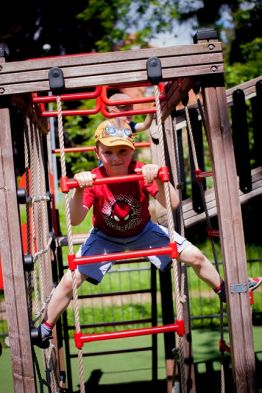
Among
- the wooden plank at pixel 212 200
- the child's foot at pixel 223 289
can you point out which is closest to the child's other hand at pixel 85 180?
the child's foot at pixel 223 289

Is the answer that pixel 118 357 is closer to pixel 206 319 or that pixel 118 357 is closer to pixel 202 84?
pixel 206 319

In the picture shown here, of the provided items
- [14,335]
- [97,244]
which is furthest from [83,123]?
[14,335]

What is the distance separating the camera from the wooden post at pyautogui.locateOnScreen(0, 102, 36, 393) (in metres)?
2.42

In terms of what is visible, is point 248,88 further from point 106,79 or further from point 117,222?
point 106,79

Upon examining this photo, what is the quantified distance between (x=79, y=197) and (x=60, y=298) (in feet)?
2.07

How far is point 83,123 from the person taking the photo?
1010 cm

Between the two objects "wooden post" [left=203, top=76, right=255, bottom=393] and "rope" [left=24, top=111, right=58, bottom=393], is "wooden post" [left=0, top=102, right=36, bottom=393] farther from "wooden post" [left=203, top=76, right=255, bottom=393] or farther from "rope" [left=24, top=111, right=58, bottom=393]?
"wooden post" [left=203, top=76, right=255, bottom=393]

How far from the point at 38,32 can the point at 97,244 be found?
15337 mm

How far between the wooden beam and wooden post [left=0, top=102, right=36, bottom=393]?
0.17 m

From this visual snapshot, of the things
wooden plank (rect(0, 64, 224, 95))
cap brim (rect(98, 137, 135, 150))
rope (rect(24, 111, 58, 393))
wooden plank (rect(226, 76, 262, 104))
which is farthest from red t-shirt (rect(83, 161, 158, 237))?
wooden plank (rect(226, 76, 262, 104))

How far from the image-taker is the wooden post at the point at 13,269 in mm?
2424

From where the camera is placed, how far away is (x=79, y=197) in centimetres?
276

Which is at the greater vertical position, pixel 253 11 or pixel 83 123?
pixel 253 11

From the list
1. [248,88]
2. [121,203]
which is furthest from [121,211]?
[248,88]
